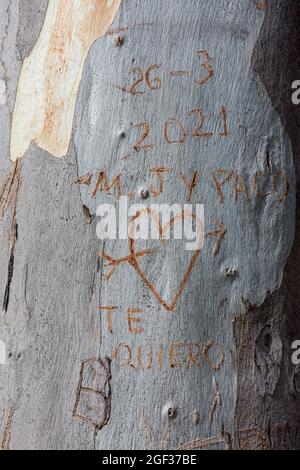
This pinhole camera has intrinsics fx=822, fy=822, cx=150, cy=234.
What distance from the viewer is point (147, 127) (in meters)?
1.65

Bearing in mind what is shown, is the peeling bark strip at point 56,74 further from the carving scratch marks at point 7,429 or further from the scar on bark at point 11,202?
the carving scratch marks at point 7,429

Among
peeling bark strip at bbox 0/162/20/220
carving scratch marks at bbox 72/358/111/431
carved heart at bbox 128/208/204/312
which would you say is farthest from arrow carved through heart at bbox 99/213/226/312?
peeling bark strip at bbox 0/162/20/220

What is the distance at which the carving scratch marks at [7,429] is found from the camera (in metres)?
1.71

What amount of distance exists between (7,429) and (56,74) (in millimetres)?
756

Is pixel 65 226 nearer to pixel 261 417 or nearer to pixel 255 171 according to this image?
pixel 255 171

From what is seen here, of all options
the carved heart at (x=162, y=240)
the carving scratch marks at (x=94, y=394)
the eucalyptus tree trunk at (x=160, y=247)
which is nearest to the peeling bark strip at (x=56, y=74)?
the eucalyptus tree trunk at (x=160, y=247)

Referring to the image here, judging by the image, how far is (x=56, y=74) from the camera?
1.76 meters

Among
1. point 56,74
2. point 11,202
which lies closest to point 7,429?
point 11,202

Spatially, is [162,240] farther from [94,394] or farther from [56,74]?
[56,74]

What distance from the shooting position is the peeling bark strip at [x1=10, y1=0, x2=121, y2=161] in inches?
68.0

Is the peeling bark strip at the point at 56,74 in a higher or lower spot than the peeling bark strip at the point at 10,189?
higher

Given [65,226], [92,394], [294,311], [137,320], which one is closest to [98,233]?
[65,226]

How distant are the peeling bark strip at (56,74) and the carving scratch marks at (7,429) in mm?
547
